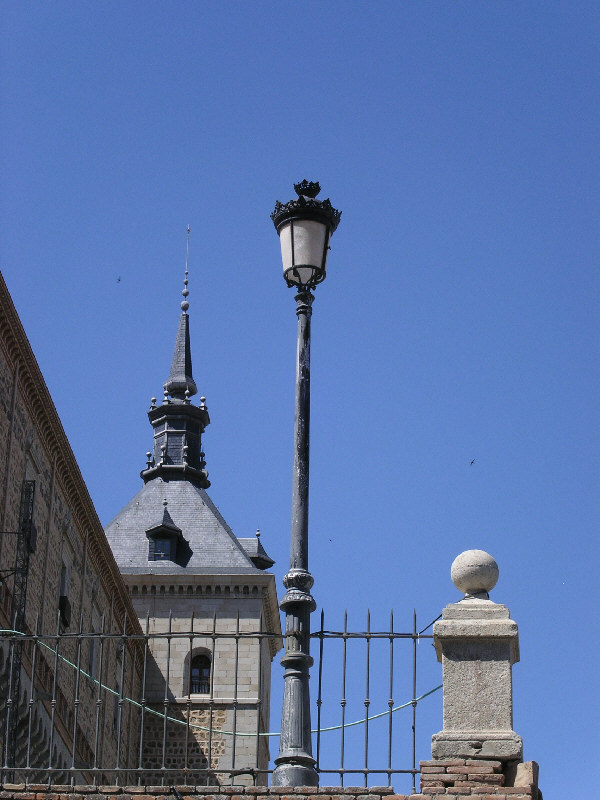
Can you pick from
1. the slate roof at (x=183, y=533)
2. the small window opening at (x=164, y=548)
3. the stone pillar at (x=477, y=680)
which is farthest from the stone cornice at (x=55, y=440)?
the stone pillar at (x=477, y=680)

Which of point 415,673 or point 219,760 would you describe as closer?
point 415,673

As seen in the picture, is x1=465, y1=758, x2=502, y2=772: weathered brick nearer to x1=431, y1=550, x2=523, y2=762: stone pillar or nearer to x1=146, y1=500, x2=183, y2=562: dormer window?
x1=431, y1=550, x2=523, y2=762: stone pillar

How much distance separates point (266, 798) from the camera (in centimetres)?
1012

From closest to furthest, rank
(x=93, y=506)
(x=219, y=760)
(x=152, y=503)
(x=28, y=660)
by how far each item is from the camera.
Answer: (x=28, y=660), (x=93, y=506), (x=219, y=760), (x=152, y=503)

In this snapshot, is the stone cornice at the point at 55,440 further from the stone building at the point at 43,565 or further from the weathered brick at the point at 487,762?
the weathered brick at the point at 487,762

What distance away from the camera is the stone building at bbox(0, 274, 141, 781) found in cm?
2747

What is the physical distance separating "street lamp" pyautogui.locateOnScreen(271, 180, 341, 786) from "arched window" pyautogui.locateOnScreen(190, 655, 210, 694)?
36708 millimetres

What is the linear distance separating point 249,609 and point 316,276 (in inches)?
1487

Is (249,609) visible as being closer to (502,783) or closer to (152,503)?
(152,503)

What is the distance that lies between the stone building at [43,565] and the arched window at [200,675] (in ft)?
29.4

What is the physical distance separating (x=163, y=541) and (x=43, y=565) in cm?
1860

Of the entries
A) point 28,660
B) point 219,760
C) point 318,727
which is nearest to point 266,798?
point 318,727

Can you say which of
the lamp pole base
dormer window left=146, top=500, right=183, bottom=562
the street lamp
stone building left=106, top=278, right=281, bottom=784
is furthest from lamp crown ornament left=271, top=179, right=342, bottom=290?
dormer window left=146, top=500, right=183, bottom=562

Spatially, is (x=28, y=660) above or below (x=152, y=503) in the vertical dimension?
below
